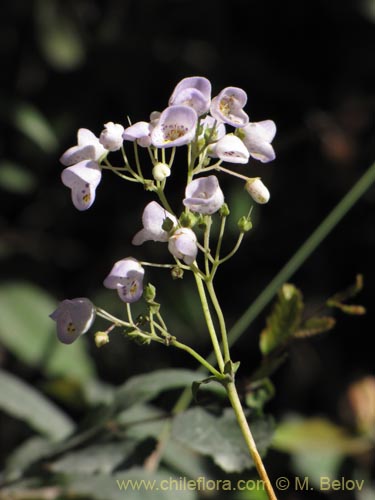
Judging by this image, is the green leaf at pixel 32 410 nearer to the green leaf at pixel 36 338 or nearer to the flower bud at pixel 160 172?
the green leaf at pixel 36 338

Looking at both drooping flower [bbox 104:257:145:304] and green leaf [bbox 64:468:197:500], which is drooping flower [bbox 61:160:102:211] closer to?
drooping flower [bbox 104:257:145:304]

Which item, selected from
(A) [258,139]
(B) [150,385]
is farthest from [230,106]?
(B) [150,385]

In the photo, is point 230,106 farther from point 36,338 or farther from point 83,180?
point 36,338

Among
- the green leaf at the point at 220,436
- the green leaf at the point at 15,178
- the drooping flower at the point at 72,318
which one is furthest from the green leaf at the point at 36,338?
the drooping flower at the point at 72,318

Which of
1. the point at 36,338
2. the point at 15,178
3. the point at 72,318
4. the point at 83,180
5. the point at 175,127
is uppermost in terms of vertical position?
the point at 175,127

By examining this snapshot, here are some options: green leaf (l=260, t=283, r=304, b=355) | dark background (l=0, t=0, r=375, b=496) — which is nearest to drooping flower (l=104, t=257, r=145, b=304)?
green leaf (l=260, t=283, r=304, b=355)
